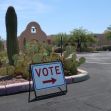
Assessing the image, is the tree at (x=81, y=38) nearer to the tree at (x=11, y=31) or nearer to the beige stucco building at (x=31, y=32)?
the beige stucco building at (x=31, y=32)

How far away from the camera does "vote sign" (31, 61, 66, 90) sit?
28.5 ft

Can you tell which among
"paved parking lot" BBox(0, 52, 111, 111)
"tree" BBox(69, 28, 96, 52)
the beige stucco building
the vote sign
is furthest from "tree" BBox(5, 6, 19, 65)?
"tree" BBox(69, 28, 96, 52)

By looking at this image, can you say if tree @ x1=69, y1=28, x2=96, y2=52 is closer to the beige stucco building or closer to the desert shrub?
the beige stucco building

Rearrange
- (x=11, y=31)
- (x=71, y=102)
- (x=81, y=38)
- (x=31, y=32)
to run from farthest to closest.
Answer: (x=81, y=38) → (x=31, y=32) → (x=11, y=31) → (x=71, y=102)

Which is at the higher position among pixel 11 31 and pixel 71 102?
pixel 11 31

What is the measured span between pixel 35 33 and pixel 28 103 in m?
38.6

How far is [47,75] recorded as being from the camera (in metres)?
8.93

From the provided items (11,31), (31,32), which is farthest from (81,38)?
(11,31)

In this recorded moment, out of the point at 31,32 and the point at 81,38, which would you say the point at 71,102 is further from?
the point at 81,38

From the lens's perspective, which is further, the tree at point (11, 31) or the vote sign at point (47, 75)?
the tree at point (11, 31)

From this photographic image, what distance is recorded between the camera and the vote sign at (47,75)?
8.69 metres

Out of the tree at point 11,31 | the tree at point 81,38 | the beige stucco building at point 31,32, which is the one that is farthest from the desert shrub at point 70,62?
the tree at point 81,38

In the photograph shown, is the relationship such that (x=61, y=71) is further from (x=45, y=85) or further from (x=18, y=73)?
(x=18, y=73)

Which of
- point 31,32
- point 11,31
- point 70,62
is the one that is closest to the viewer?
point 70,62
